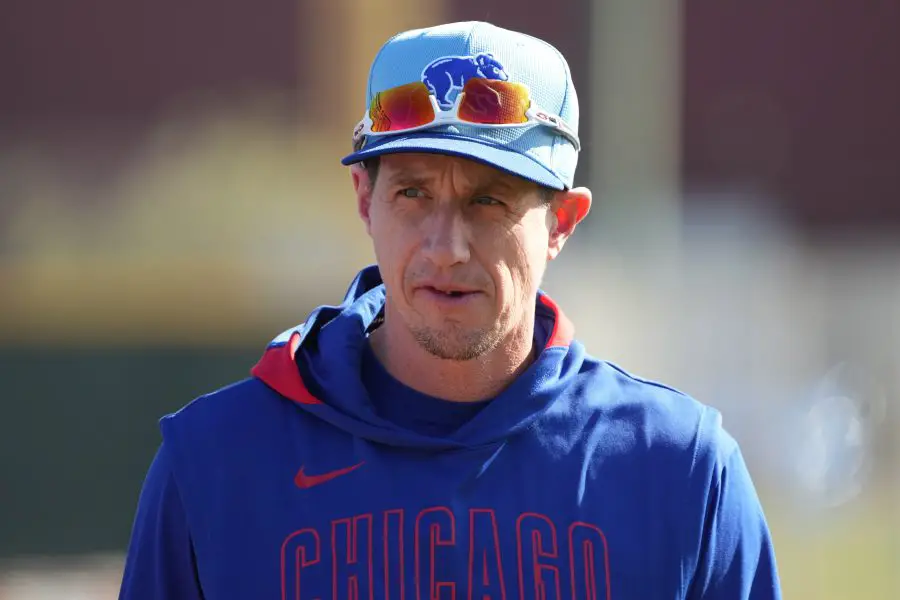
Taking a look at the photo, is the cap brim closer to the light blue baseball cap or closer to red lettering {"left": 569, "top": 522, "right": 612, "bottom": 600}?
the light blue baseball cap

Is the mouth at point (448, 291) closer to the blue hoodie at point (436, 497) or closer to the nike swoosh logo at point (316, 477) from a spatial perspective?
the blue hoodie at point (436, 497)

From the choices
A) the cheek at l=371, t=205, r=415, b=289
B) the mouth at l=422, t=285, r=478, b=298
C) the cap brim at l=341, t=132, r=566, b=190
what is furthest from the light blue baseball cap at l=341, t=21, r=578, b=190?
the mouth at l=422, t=285, r=478, b=298

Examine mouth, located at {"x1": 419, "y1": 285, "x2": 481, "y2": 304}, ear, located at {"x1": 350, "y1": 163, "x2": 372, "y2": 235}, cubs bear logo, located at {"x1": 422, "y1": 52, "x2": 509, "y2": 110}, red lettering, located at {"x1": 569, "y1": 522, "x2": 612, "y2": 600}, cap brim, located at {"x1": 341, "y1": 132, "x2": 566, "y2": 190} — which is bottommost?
red lettering, located at {"x1": 569, "y1": 522, "x2": 612, "y2": 600}

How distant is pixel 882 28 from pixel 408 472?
4735 mm

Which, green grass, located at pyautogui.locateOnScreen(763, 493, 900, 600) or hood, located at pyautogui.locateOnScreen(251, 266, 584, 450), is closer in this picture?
hood, located at pyautogui.locateOnScreen(251, 266, 584, 450)

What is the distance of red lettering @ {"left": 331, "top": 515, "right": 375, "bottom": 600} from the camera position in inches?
78.9

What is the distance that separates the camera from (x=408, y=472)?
81.7 inches

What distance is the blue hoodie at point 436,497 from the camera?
6.62 feet

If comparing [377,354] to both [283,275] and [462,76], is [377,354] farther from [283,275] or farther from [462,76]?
[283,275]

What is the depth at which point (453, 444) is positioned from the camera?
208cm

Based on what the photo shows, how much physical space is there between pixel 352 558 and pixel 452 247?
0.52 m

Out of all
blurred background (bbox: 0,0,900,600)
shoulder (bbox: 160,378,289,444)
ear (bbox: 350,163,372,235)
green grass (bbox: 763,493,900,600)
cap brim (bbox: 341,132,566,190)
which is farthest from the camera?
green grass (bbox: 763,493,900,600)

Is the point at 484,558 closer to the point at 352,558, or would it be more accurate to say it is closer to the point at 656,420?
the point at 352,558

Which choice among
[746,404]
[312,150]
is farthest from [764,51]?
[312,150]
